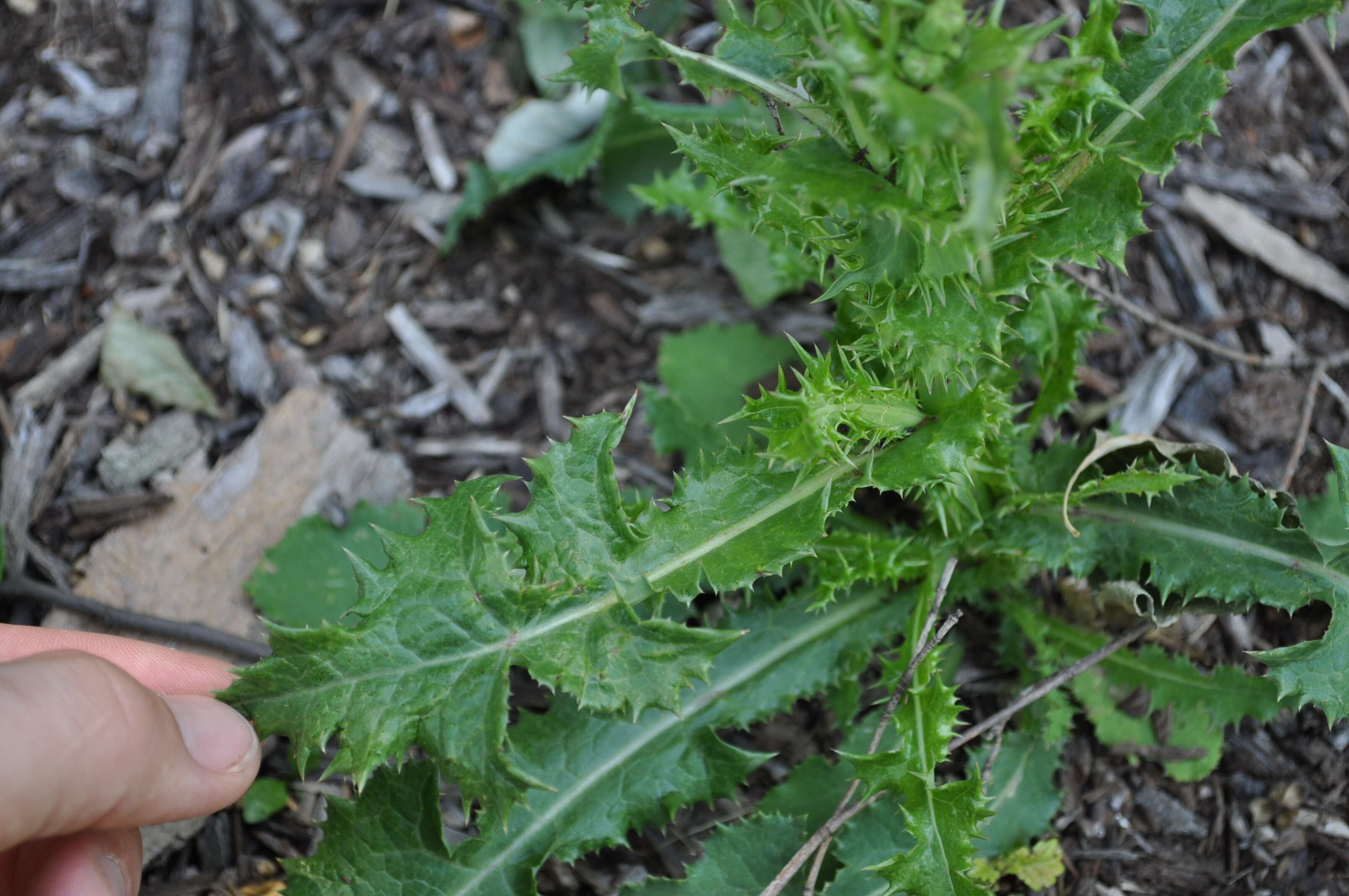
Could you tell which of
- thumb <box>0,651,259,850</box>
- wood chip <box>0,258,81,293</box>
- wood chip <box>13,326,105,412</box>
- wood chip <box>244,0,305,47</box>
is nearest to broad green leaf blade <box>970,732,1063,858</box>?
thumb <box>0,651,259,850</box>

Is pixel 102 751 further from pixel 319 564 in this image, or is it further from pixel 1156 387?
pixel 1156 387

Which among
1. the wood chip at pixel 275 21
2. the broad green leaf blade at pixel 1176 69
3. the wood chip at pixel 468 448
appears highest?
the broad green leaf blade at pixel 1176 69

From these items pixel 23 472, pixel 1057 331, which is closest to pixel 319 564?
pixel 23 472

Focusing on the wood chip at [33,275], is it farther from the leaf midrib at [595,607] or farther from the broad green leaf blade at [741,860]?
the broad green leaf blade at [741,860]

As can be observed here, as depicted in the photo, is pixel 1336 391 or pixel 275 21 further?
pixel 275 21

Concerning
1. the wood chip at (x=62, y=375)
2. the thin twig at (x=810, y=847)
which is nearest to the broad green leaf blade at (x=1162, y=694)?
the thin twig at (x=810, y=847)

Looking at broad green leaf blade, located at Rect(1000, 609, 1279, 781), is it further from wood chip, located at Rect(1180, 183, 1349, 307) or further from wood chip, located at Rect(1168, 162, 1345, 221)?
wood chip, located at Rect(1168, 162, 1345, 221)
